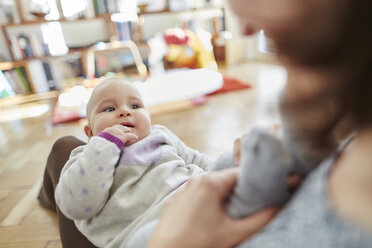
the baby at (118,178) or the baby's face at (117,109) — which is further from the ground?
the baby's face at (117,109)

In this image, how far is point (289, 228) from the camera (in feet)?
0.96

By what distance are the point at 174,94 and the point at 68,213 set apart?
1908mm

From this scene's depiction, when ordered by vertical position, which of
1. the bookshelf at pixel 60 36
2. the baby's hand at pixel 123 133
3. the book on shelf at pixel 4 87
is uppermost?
the baby's hand at pixel 123 133

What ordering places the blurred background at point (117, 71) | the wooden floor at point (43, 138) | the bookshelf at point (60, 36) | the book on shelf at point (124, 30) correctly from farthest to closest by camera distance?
1. the book on shelf at point (124, 30)
2. the bookshelf at point (60, 36)
3. the blurred background at point (117, 71)
4. the wooden floor at point (43, 138)

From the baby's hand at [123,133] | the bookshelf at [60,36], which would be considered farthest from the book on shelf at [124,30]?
the baby's hand at [123,133]

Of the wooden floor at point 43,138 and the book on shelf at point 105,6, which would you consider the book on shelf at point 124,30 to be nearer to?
the book on shelf at point 105,6

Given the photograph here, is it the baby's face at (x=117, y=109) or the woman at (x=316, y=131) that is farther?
the baby's face at (x=117, y=109)

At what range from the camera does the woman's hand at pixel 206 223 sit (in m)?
0.32

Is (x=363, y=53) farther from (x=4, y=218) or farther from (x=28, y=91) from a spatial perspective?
(x=28, y=91)

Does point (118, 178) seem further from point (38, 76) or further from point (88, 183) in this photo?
point (38, 76)

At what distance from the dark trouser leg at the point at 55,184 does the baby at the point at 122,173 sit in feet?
0.12

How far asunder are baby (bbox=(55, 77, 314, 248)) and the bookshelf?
8.56 feet

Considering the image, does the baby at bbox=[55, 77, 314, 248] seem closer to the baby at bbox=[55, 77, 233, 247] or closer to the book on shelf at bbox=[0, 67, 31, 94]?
the baby at bbox=[55, 77, 233, 247]

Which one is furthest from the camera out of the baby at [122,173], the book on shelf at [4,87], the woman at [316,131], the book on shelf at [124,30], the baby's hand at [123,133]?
the book on shelf at [124,30]
